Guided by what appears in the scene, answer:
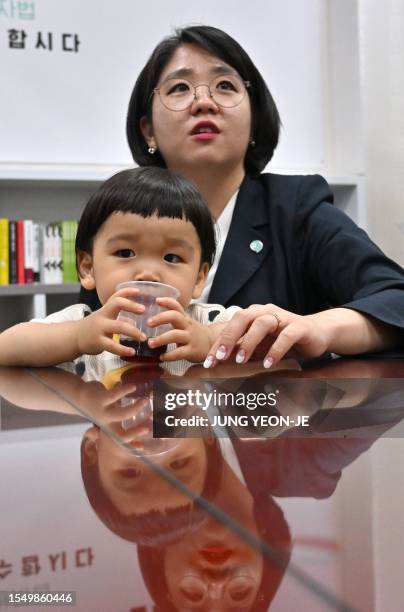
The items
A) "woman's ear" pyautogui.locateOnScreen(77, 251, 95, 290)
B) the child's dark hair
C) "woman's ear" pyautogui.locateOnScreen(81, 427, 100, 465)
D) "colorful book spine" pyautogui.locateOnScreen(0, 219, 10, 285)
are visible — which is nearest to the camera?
"woman's ear" pyautogui.locateOnScreen(81, 427, 100, 465)

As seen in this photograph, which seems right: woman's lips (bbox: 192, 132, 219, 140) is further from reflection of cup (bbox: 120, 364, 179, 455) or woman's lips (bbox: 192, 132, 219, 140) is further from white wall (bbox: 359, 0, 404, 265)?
white wall (bbox: 359, 0, 404, 265)

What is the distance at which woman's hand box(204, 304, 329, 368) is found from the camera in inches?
31.9

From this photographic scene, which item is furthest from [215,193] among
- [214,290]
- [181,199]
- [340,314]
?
[340,314]

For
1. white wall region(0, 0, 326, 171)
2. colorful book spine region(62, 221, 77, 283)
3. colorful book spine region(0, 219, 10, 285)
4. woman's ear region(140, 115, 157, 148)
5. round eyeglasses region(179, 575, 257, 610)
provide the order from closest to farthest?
round eyeglasses region(179, 575, 257, 610) → woman's ear region(140, 115, 157, 148) → colorful book spine region(0, 219, 10, 285) → colorful book spine region(62, 221, 77, 283) → white wall region(0, 0, 326, 171)

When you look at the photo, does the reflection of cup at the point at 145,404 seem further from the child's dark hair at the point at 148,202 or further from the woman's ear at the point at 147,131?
the woman's ear at the point at 147,131

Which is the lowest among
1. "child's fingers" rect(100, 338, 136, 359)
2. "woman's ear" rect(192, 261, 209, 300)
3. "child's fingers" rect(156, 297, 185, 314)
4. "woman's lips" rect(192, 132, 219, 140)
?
"woman's ear" rect(192, 261, 209, 300)

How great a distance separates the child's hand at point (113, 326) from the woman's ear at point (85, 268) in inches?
12.4

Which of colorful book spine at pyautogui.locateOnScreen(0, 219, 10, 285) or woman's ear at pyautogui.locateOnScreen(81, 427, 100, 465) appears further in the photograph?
colorful book spine at pyautogui.locateOnScreen(0, 219, 10, 285)

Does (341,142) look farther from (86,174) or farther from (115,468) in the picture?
(115,468)

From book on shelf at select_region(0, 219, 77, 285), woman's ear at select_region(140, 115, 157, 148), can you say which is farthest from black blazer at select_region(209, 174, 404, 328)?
book on shelf at select_region(0, 219, 77, 285)

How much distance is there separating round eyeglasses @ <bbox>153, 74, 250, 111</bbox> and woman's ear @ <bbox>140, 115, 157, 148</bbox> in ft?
0.35

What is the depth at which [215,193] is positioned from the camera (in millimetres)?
1658

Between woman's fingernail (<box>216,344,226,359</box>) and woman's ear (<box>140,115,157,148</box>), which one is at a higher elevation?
woman's ear (<box>140,115,157,148</box>)

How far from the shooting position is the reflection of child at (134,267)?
36.2 inches
